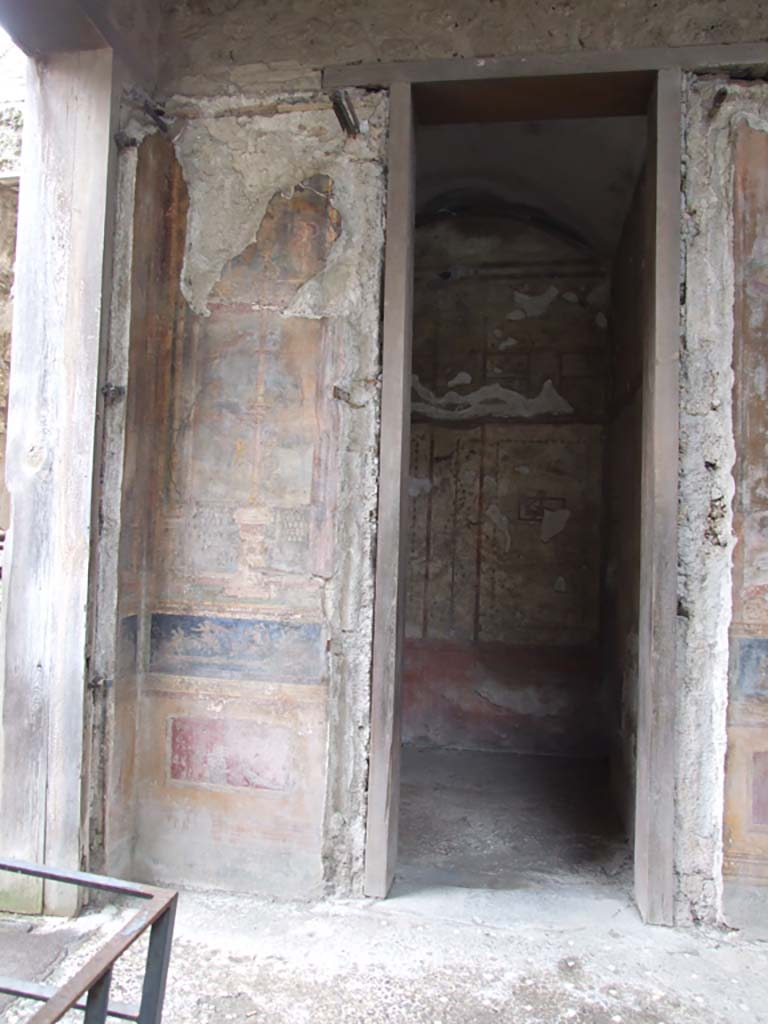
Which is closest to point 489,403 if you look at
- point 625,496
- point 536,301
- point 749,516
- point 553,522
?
point 536,301

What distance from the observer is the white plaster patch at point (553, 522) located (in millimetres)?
4930

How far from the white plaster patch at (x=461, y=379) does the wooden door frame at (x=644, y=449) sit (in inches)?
86.8

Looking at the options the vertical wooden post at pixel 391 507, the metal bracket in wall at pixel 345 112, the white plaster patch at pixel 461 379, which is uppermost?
the metal bracket in wall at pixel 345 112

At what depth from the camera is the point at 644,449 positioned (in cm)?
282

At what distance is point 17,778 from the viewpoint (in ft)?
8.80

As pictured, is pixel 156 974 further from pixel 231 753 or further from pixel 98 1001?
pixel 231 753

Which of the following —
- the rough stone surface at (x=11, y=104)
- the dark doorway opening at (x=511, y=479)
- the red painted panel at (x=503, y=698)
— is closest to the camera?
the rough stone surface at (x=11, y=104)

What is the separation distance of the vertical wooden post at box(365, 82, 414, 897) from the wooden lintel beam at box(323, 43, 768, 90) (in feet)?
0.27

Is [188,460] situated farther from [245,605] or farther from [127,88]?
[127,88]

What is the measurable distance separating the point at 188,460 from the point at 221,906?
61.3 inches

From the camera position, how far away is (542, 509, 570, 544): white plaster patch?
16.2 ft

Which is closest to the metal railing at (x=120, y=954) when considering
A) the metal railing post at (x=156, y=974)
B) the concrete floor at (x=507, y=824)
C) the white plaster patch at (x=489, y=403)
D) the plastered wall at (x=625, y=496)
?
the metal railing post at (x=156, y=974)

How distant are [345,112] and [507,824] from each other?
118 inches

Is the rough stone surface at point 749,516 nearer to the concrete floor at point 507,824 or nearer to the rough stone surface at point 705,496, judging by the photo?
the rough stone surface at point 705,496
